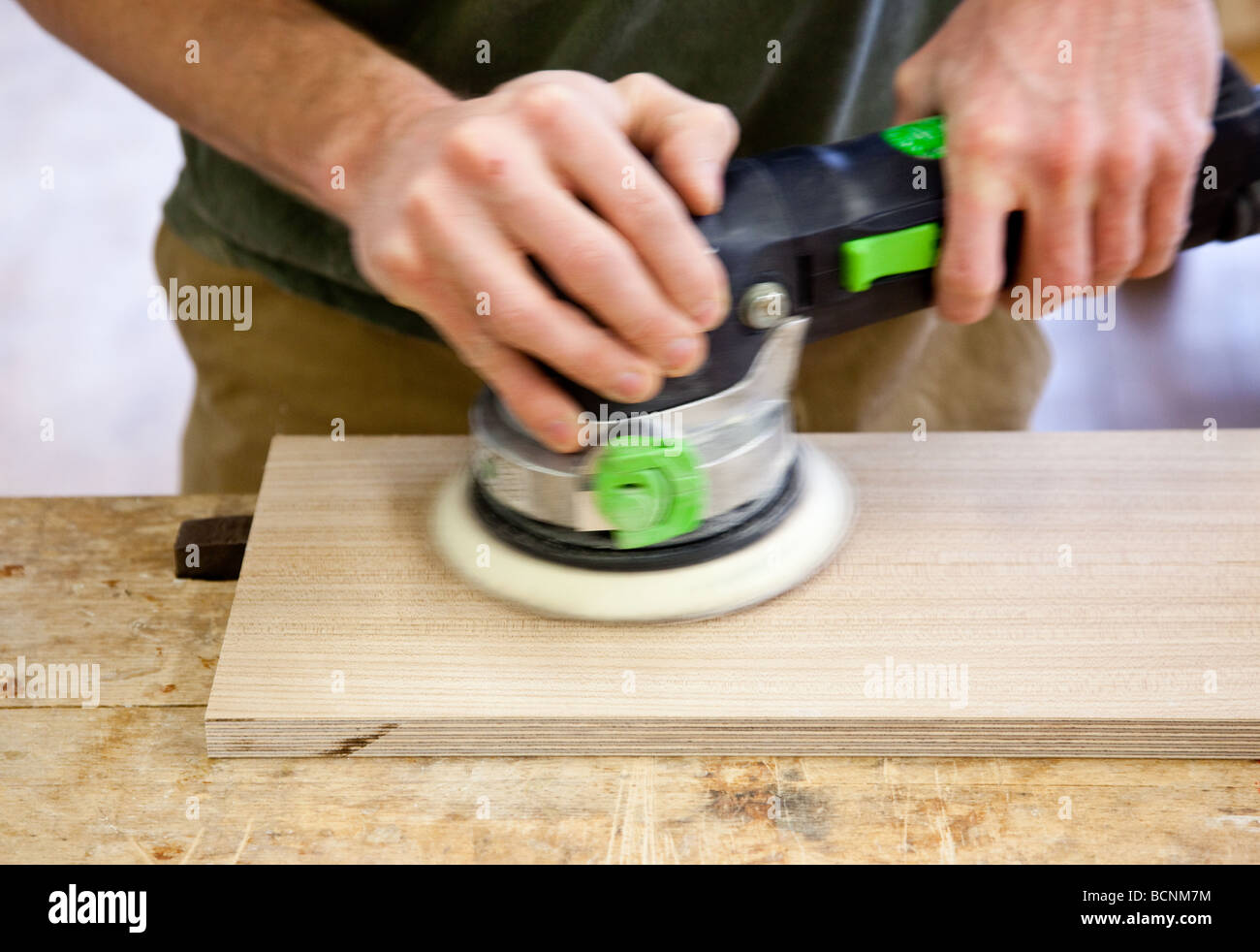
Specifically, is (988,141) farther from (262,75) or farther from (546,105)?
(262,75)

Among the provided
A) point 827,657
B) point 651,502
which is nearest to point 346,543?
point 651,502

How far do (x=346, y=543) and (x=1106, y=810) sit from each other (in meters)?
0.62

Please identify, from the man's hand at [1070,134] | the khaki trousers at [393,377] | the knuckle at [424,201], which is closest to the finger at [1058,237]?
the man's hand at [1070,134]

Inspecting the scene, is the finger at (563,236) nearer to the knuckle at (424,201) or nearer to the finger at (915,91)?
the knuckle at (424,201)

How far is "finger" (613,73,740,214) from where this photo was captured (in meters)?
0.88

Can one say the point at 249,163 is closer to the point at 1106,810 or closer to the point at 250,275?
the point at 250,275

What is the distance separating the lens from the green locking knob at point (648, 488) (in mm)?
921

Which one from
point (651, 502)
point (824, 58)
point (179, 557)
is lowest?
point (179, 557)

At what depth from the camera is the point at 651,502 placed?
937mm

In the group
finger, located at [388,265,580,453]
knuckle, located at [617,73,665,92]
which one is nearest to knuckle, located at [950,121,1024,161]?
knuckle, located at [617,73,665,92]

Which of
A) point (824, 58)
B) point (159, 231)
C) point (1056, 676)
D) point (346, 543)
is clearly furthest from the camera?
point (159, 231)

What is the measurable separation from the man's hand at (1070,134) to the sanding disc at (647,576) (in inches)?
8.8
